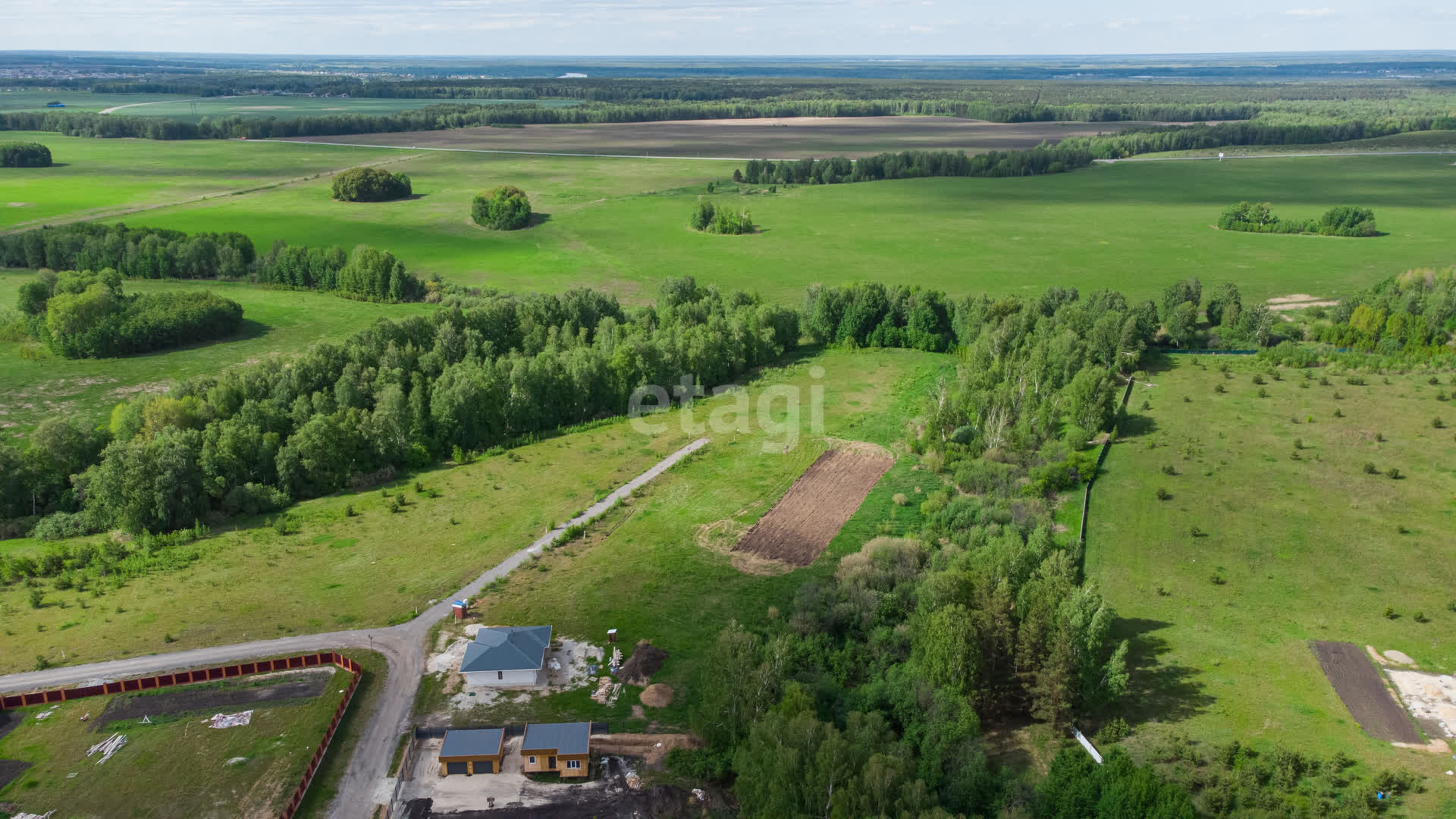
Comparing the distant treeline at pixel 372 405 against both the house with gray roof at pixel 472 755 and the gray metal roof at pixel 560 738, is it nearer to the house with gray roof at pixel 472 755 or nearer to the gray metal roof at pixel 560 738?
the house with gray roof at pixel 472 755

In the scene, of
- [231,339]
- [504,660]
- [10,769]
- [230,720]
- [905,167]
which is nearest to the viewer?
[10,769]

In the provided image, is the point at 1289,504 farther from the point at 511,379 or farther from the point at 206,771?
the point at 206,771

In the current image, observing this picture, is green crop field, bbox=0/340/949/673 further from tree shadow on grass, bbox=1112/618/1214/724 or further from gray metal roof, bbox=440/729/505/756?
tree shadow on grass, bbox=1112/618/1214/724

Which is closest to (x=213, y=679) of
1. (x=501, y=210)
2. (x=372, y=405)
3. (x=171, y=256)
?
(x=372, y=405)

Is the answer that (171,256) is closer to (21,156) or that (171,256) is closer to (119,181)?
(119,181)

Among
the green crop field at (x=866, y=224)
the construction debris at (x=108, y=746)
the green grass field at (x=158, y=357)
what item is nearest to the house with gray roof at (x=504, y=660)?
the construction debris at (x=108, y=746)

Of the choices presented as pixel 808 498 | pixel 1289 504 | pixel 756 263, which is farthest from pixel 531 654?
pixel 756 263
